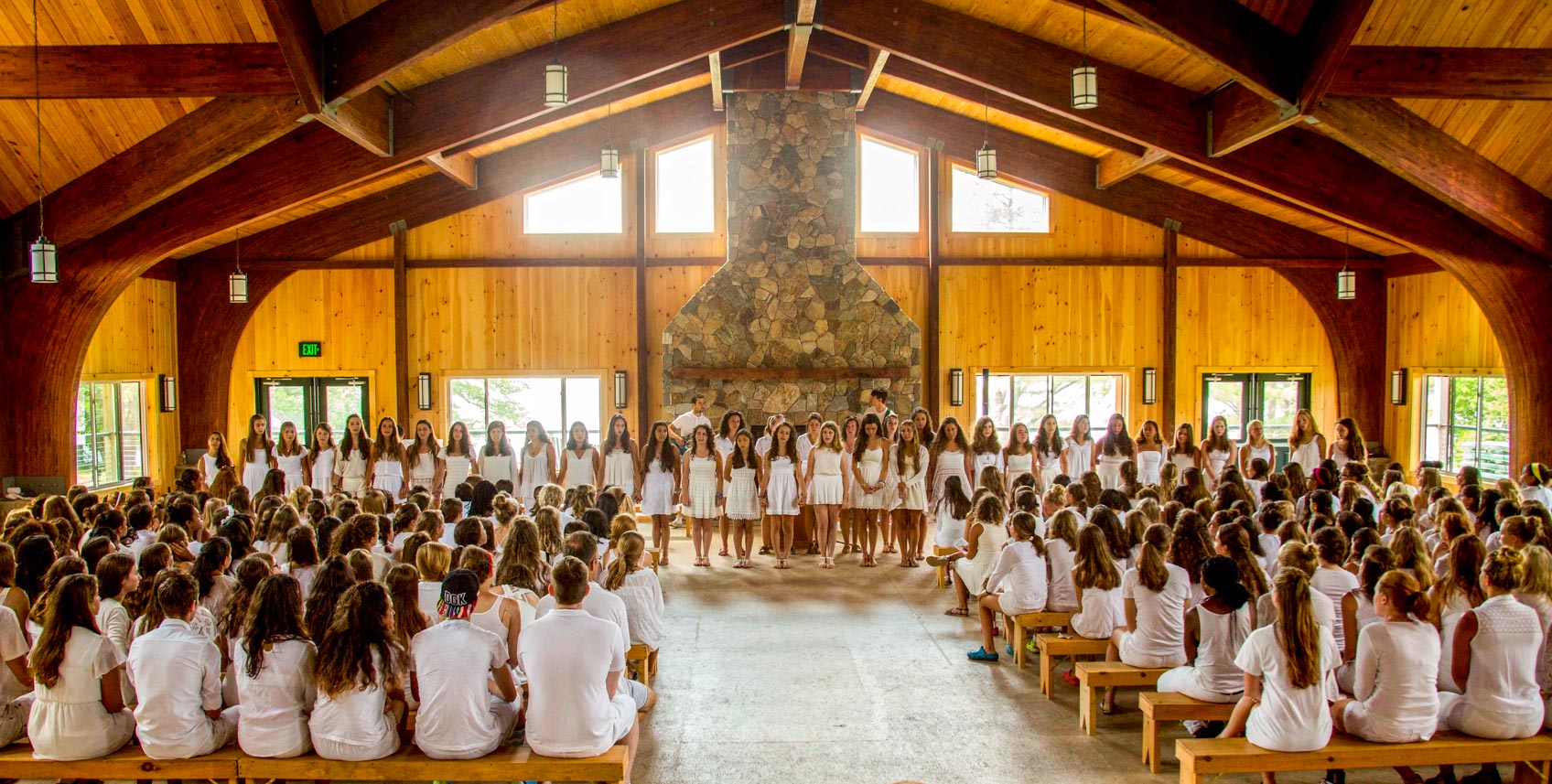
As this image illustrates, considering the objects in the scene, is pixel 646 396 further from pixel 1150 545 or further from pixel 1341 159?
pixel 1150 545

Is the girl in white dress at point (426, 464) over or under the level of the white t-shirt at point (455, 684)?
over

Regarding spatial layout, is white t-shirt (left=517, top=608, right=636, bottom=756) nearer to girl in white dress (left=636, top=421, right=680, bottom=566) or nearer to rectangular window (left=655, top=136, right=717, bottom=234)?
girl in white dress (left=636, top=421, right=680, bottom=566)

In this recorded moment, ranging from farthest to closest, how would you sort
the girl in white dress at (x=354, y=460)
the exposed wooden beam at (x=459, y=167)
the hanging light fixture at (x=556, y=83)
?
the exposed wooden beam at (x=459, y=167) < the girl in white dress at (x=354, y=460) < the hanging light fixture at (x=556, y=83)

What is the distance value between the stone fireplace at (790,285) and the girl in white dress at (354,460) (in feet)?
12.8

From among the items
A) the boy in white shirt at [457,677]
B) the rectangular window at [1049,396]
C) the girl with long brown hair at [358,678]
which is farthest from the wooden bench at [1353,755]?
the rectangular window at [1049,396]

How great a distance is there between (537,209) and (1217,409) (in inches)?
408

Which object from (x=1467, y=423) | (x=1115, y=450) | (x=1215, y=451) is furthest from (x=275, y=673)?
(x=1467, y=423)

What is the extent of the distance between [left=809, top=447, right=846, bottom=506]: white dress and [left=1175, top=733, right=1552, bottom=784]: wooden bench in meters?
5.61

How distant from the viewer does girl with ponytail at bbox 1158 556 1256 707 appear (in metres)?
4.72

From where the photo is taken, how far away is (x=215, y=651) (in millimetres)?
4176

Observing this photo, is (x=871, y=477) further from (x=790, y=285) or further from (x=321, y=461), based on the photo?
(x=321, y=461)

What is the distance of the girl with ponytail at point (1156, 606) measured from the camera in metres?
5.25

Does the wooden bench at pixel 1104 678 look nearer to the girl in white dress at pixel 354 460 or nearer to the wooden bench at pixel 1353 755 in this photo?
the wooden bench at pixel 1353 755

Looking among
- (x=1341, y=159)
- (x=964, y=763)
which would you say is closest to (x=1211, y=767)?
(x=964, y=763)
